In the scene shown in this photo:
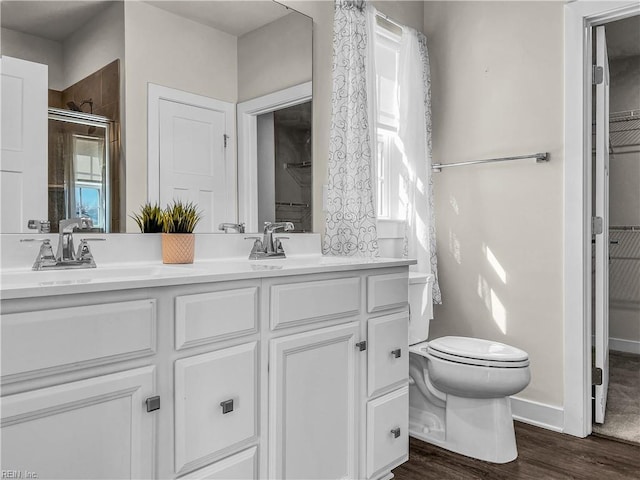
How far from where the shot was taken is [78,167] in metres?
1.51

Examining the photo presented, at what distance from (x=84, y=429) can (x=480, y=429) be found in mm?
1681

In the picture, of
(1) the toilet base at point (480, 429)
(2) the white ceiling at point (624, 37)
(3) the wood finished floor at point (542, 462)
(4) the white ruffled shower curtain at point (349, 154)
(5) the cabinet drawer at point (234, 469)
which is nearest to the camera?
(5) the cabinet drawer at point (234, 469)

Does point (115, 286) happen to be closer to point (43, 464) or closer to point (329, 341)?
point (43, 464)

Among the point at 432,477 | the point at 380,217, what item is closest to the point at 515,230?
the point at 380,217

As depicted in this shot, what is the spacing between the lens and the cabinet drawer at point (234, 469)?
1213 mm

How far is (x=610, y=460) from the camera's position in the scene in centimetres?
205

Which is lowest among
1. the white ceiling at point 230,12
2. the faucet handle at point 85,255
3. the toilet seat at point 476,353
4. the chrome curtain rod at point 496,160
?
the toilet seat at point 476,353

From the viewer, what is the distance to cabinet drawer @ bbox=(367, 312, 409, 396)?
1726mm

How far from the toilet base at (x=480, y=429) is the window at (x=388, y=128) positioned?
3.53 ft

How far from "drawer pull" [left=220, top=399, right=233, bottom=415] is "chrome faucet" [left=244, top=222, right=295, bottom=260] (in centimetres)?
76

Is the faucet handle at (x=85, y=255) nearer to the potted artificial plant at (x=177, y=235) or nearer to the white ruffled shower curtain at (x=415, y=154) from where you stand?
the potted artificial plant at (x=177, y=235)

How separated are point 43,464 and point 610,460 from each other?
2181 mm

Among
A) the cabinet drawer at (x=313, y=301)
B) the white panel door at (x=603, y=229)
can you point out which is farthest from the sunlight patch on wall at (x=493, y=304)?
the cabinet drawer at (x=313, y=301)

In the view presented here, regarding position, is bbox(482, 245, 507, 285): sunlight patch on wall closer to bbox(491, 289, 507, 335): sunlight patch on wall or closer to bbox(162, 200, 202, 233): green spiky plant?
bbox(491, 289, 507, 335): sunlight patch on wall
